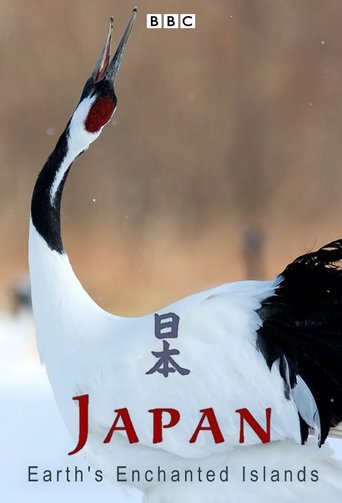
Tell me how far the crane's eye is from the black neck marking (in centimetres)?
8

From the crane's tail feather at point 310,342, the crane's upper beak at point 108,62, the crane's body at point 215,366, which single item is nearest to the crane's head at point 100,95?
the crane's upper beak at point 108,62

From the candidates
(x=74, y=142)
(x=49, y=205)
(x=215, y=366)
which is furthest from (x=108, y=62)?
(x=215, y=366)

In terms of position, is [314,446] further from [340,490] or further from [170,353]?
[170,353]

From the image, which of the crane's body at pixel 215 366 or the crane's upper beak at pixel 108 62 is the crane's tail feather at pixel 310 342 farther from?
the crane's upper beak at pixel 108 62

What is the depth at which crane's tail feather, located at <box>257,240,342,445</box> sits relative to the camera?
2.58 meters

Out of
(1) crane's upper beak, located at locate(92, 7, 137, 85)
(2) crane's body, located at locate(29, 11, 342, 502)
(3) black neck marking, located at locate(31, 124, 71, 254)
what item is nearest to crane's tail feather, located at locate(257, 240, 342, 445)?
(2) crane's body, located at locate(29, 11, 342, 502)

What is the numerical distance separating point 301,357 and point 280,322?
0.11 meters

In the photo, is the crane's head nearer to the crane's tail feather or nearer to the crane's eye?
the crane's eye

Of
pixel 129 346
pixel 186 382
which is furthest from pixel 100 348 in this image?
pixel 186 382

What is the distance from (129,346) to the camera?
266cm

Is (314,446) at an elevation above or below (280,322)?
below

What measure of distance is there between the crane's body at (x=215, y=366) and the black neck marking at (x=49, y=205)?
0.09 meters

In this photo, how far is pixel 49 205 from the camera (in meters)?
2.79

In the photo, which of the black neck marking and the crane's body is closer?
the crane's body
